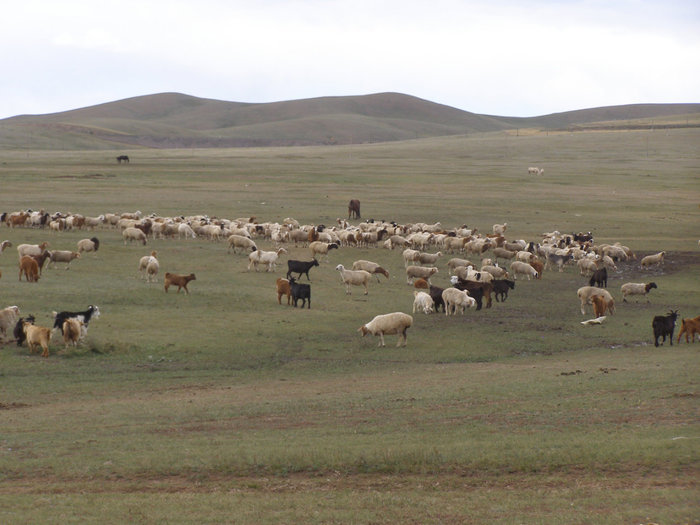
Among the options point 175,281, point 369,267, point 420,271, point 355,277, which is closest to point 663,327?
point 420,271

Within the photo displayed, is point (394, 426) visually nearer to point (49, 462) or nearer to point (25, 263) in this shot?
point (49, 462)

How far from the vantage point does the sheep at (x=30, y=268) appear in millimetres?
26953

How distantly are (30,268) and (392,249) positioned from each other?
55.5ft

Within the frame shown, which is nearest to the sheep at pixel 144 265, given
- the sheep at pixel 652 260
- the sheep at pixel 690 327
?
the sheep at pixel 690 327

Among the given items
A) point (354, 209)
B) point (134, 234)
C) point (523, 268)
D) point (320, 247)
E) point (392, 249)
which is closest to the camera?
point (523, 268)

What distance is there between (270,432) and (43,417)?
439 cm

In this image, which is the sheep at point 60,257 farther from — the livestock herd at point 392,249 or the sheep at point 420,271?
the sheep at point 420,271

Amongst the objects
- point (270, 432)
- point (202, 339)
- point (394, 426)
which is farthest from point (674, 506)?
point (202, 339)

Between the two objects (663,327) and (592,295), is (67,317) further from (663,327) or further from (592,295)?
(592,295)

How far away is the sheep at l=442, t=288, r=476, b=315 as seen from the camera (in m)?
26.0

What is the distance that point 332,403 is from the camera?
51.8ft

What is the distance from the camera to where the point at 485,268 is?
32250mm

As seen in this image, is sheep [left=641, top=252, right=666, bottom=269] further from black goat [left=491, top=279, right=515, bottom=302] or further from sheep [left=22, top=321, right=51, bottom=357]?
sheep [left=22, top=321, right=51, bottom=357]

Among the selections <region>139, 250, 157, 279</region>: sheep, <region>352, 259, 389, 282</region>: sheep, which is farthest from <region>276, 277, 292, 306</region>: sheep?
<region>352, 259, 389, 282</region>: sheep
